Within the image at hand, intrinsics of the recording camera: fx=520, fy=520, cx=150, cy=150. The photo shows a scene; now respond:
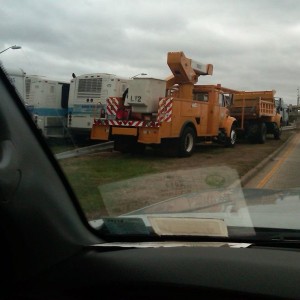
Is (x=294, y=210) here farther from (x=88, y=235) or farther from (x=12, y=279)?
(x=12, y=279)

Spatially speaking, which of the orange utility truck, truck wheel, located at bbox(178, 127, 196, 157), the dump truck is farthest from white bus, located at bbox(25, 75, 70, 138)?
the dump truck

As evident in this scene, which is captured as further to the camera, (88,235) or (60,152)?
(60,152)

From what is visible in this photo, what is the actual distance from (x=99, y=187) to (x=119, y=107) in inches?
528

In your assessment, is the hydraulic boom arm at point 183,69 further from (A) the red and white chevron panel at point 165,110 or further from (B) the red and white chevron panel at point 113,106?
(B) the red and white chevron panel at point 113,106

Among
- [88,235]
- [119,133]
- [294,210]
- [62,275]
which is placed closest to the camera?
[62,275]

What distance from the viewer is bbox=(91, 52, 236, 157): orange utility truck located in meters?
15.5

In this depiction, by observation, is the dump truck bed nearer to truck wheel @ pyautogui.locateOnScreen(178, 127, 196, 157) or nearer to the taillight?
truck wheel @ pyautogui.locateOnScreen(178, 127, 196, 157)

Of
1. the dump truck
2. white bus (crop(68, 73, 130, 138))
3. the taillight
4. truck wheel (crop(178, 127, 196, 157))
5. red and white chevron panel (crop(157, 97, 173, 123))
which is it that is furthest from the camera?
the dump truck

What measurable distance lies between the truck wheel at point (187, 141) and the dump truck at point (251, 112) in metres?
5.83

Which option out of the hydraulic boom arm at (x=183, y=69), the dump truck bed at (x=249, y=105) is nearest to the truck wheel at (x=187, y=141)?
the hydraulic boom arm at (x=183, y=69)

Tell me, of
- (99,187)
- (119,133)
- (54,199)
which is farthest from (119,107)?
(54,199)

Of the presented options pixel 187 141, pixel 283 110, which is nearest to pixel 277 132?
pixel 283 110

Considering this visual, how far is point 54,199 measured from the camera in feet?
7.00

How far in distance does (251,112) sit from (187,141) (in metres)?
8.47
